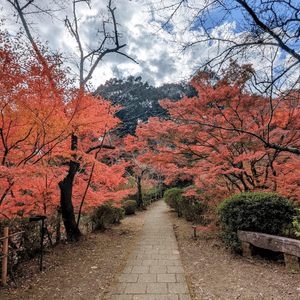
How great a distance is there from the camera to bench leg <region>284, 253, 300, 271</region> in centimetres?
325

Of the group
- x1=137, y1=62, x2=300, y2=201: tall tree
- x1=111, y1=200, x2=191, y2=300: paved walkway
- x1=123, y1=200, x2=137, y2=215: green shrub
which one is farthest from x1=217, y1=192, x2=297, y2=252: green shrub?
x1=123, y1=200, x2=137, y2=215: green shrub

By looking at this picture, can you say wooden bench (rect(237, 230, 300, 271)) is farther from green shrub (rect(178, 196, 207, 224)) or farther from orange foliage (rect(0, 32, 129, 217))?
orange foliage (rect(0, 32, 129, 217))

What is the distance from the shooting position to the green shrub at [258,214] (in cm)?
389

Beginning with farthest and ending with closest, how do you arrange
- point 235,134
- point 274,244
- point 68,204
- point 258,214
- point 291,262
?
1. point 68,204
2. point 235,134
3. point 258,214
4. point 274,244
5. point 291,262

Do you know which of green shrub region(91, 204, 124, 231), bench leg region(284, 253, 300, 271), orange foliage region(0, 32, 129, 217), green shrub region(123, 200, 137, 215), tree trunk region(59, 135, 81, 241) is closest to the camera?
bench leg region(284, 253, 300, 271)

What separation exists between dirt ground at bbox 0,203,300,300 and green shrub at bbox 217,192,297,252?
604 millimetres

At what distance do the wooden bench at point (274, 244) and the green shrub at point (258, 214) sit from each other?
178 millimetres

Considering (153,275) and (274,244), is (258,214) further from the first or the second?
(153,275)

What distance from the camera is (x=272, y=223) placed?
392cm

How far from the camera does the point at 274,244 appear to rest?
359cm

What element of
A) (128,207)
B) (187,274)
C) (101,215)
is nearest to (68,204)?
(101,215)

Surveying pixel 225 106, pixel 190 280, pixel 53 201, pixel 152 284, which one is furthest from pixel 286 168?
pixel 53 201

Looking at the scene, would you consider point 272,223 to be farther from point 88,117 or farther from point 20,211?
point 20,211

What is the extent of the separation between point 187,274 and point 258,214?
199 centimetres
